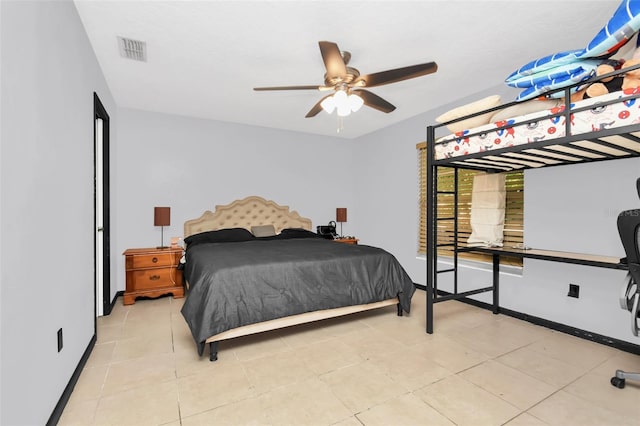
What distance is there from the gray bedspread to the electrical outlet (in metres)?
1.35

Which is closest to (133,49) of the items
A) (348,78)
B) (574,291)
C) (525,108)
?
(348,78)

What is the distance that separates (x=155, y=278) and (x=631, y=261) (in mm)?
4212

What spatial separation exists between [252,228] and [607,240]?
3.94m

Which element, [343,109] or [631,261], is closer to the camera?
[631,261]

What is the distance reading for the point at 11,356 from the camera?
115 centimetres

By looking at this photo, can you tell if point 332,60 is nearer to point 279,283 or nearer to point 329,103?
point 329,103

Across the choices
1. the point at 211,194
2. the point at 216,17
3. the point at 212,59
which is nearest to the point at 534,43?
the point at 216,17

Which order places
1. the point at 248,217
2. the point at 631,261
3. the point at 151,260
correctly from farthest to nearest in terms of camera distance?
1. the point at 248,217
2. the point at 151,260
3. the point at 631,261

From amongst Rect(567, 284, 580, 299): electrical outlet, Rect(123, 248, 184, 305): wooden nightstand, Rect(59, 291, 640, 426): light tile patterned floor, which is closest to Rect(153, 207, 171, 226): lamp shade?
Rect(123, 248, 184, 305): wooden nightstand

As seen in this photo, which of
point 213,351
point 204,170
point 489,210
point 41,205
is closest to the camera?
point 41,205

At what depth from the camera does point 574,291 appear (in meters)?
2.66

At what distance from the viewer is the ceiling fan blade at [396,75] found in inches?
83.8

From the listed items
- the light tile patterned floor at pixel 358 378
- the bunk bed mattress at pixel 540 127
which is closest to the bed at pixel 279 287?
the light tile patterned floor at pixel 358 378

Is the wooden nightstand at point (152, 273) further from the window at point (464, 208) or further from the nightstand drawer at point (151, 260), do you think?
the window at point (464, 208)
